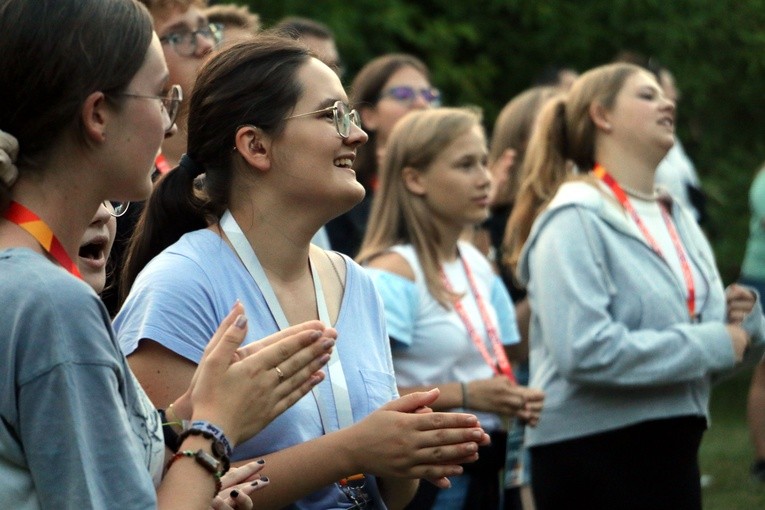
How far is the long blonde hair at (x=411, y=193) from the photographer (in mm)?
5527

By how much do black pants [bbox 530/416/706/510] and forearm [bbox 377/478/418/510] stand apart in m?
1.82

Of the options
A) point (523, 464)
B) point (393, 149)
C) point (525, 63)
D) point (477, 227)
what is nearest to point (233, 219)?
point (393, 149)

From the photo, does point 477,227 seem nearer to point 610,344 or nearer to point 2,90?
point 610,344

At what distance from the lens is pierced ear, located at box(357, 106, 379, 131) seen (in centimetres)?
720

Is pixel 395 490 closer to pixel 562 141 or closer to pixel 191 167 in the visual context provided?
pixel 191 167

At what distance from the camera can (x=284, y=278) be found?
3301mm

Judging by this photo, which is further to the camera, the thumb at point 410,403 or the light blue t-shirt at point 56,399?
the thumb at point 410,403

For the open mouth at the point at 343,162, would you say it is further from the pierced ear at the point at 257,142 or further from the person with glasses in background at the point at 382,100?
the person with glasses in background at the point at 382,100

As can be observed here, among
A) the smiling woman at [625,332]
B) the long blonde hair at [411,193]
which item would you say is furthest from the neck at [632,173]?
the long blonde hair at [411,193]

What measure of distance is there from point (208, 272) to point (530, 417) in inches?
91.1

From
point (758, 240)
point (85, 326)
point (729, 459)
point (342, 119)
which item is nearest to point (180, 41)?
point (342, 119)

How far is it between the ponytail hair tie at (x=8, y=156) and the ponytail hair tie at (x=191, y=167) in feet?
3.90

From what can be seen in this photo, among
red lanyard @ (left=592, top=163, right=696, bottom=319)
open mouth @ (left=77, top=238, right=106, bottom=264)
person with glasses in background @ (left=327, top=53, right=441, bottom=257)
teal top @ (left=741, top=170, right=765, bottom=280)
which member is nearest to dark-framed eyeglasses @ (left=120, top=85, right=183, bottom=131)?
open mouth @ (left=77, top=238, right=106, bottom=264)

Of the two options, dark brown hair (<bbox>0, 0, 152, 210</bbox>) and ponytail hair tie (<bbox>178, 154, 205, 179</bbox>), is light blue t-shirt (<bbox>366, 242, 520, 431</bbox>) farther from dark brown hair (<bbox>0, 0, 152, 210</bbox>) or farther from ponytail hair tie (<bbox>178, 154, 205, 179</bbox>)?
dark brown hair (<bbox>0, 0, 152, 210</bbox>)
